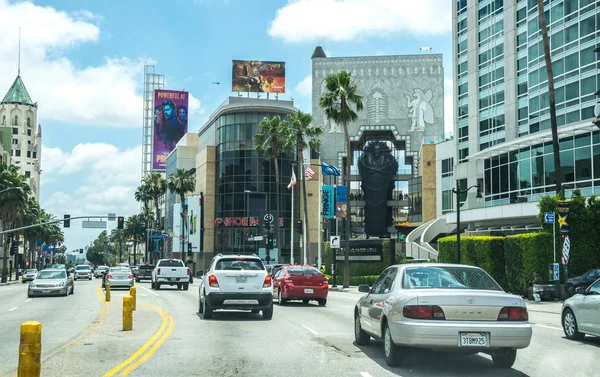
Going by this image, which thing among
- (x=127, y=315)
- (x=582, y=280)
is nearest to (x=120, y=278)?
(x=127, y=315)

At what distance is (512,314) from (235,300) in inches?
399

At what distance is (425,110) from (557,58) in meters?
66.1

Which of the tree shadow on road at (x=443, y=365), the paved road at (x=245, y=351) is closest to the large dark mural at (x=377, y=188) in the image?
the paved road at (x=245, y=351)

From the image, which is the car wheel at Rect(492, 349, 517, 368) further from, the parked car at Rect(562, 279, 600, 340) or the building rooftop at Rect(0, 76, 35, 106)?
the building rooftop at Rect(0, 76, 35, 106)

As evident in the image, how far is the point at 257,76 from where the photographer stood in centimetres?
10569

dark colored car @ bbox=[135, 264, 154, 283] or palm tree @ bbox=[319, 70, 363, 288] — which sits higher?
palm tree @ bbox=[319, 70, 363, 288]

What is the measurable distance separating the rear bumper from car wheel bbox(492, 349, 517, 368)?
30.1 ft

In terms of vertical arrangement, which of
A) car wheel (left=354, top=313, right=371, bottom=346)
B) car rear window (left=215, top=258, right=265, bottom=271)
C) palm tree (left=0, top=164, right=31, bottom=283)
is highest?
palm tree (left=0, top=164, right=31, bottom=283)

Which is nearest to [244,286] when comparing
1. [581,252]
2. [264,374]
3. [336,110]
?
[264,374]

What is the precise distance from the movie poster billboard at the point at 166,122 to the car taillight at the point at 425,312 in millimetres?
135445

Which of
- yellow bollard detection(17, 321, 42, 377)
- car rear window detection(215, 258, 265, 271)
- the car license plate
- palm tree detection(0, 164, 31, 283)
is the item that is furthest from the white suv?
palm tree detection(0, 164, 31, 283)

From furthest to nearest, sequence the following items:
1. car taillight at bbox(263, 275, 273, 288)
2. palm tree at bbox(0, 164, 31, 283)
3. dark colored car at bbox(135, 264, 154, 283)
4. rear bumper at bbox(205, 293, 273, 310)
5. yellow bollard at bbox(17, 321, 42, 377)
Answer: palm tree at bbox(0, 164, 31, 283) → dark colored car at bbox(135, 264, 154, 283) → car taillight at bbox(263, 275, 273, 288) → rear bumper at bbox(205, 293, 273, 310) → yellow bollard at bbox(17, 321, 42, 377)

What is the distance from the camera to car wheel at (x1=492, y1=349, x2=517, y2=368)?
1026cm

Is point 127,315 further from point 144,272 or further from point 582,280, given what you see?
point 144,272
